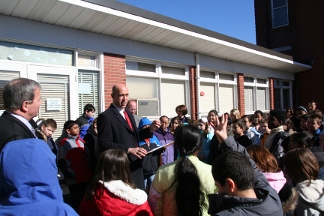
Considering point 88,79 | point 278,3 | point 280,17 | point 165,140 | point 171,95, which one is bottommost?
point 165,140

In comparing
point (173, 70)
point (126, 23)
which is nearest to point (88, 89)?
point (126, 23)

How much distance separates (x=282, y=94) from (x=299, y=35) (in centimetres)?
445

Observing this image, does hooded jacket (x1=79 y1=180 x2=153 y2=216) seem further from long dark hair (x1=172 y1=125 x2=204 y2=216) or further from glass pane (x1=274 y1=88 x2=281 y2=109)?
glass pane (x1=274 y1=88 x2=281 y2=109)

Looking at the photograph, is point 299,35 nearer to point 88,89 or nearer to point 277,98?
point 277,98

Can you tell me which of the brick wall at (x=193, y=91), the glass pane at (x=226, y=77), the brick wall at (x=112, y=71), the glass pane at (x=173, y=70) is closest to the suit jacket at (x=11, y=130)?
the brick wall at (x=112, y=71)

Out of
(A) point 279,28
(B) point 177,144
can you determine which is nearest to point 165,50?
(B) point 177,144

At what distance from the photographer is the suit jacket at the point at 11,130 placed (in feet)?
6.20

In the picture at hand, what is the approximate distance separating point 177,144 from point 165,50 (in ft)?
19.9

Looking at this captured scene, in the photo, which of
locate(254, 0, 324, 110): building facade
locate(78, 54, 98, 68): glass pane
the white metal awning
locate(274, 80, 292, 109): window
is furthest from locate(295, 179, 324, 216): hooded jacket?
locate(254, 0, 324, 110): building facade

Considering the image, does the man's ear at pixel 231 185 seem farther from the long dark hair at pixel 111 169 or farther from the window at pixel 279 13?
the window at pixel 279 13

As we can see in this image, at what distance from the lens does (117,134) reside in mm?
3553

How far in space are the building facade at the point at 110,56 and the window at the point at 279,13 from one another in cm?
920

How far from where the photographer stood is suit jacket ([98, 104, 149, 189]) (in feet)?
11.5

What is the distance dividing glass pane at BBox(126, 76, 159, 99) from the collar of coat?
518cm
